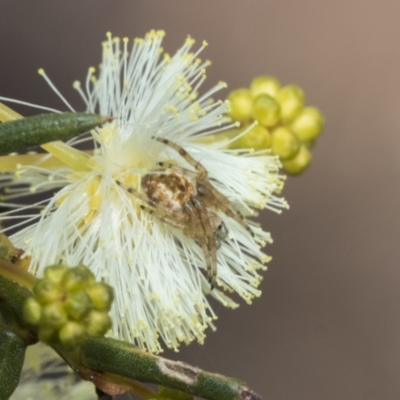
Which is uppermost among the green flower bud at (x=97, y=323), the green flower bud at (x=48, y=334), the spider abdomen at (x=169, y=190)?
the spider abdomen at (x=169, y=190)

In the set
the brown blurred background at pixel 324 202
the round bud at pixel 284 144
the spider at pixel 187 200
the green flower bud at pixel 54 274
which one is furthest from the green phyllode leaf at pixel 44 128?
the brown blurred background at pixel 324 202

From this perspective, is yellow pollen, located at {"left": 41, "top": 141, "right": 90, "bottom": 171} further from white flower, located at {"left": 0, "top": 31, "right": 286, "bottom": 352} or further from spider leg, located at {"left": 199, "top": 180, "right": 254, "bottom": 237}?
spider leg, located at {"left": 199, "top": 180, "right": 254, "bottom": 237}

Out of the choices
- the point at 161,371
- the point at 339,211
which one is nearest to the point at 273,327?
the point at 339,211

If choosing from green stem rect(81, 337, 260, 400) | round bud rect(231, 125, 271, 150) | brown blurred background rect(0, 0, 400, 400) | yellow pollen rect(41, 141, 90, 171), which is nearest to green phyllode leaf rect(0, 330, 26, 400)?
green stem rect(81, 337, 260, 400)

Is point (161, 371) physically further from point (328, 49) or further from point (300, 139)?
point (328, 49)

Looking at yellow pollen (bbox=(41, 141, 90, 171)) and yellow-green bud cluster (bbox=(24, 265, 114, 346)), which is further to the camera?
yellow pollen (bbox=(41, 141, 90, 171))

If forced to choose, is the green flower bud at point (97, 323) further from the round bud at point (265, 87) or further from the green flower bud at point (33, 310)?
the round bud at point (265, 87)

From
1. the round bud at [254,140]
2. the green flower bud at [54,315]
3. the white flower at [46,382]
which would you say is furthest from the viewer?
the round bud at [254,140]
